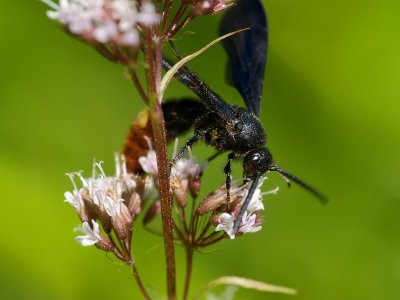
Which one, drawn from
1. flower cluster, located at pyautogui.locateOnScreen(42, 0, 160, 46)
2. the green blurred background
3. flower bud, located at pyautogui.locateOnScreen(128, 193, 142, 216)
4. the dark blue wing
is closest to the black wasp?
the dark blue wing

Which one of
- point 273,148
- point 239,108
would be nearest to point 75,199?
point 239,108

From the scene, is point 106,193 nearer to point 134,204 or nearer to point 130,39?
point 134,204

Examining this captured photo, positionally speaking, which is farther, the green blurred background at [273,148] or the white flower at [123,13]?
the green blurred background at [273,148]

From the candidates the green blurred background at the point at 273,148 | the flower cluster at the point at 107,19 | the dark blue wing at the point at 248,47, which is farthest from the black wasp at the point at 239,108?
the green blurred background at the point at 273,148

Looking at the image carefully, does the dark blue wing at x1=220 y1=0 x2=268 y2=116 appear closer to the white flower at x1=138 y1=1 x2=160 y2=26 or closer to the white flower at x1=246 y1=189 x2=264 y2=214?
the white flower at x1=246 y1=189 x2=264 y2=214

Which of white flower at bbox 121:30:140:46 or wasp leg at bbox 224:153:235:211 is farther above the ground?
white flower at bbox 121:30:140:46

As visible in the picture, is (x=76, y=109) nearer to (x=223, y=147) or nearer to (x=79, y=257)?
(x=79, y=257)

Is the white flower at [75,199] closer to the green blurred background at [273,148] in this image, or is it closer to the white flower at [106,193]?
the white flower at [106,193]
